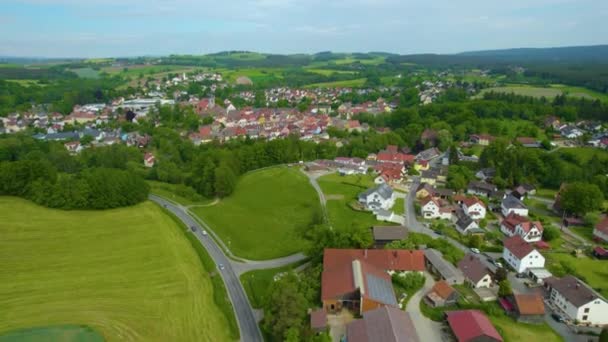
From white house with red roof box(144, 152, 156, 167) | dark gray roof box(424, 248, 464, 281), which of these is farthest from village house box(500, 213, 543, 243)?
white house with red roof box(144, 152, 156, 167)

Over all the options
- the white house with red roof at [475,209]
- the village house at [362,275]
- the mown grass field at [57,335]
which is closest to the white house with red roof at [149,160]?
the mown grass field at [57,335]

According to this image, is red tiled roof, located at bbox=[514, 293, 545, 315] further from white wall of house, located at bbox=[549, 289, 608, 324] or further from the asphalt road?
the asphalt road

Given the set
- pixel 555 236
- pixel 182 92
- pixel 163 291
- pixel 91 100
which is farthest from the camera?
pixel 182 92

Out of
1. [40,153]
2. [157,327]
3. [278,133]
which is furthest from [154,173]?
[157,327]

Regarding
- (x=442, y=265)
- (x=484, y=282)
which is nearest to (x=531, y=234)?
(x=484, y=282)

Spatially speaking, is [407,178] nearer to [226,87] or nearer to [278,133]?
[278,133]

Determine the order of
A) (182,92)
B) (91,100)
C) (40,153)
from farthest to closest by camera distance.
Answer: (182,92) → (91,100) → (40,153)
